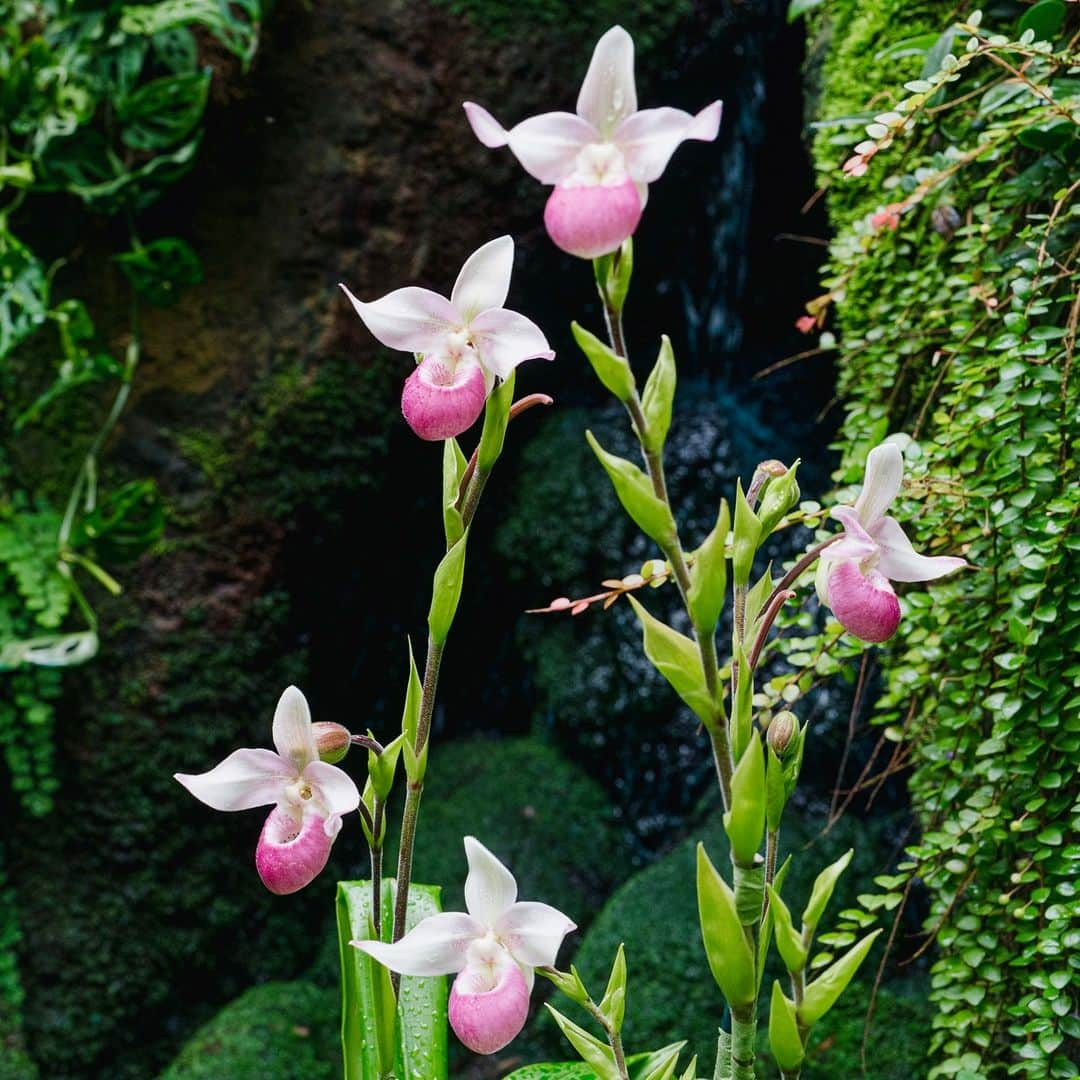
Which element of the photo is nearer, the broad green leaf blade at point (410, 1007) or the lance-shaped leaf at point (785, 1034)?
the lance-shaped leaf at point (785, 1034)

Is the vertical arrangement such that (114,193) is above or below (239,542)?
above

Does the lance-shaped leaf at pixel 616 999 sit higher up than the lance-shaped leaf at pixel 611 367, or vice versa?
the lance-shaped leaf at pixel 611 367

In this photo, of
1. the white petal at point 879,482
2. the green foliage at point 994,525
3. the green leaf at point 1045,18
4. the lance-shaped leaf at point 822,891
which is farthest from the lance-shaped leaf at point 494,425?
the green leaf at point 1045,18

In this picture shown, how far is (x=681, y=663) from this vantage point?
0.63m

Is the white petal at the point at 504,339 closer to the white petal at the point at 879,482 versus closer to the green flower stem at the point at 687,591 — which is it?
the green flower stem at the point at 687,591

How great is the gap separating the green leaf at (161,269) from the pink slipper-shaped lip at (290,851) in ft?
5.07

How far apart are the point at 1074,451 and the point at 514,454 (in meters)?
1.81

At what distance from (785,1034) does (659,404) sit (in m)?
0.40

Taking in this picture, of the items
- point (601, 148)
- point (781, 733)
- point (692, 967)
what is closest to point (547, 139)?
point (601, 148)

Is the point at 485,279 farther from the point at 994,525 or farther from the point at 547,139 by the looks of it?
the point at 994,525

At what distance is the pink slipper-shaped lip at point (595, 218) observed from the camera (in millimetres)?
594

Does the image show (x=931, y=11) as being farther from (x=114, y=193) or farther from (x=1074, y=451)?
(x=114, y=193)

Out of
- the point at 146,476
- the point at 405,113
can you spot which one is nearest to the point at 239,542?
the point at 146,476

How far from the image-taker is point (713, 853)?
2199mm
